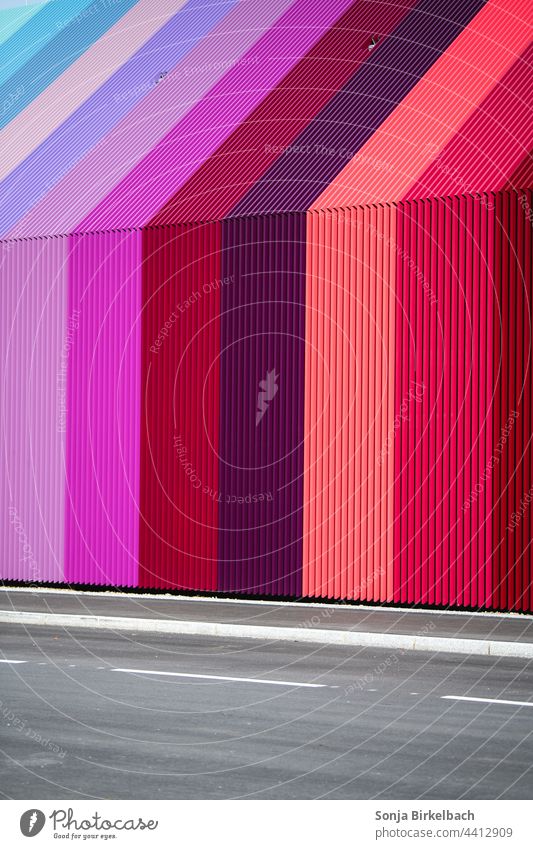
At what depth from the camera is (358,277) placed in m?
18.2

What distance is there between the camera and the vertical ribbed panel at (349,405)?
→ 17922mm

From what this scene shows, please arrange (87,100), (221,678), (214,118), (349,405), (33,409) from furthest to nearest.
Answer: (87,100) < (214,118) < (33,409) < (349,405) < (221,678)

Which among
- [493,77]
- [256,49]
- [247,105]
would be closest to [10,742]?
[493,77]

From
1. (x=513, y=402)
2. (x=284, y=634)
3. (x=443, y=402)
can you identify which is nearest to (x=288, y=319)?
(x=443, y=402)

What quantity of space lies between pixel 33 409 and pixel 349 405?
19.2 ft

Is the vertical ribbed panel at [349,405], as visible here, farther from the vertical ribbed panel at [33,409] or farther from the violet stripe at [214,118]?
the vertical ribbed panel at [33,409]

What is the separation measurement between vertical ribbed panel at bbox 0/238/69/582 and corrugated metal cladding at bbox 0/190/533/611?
0.04 metres

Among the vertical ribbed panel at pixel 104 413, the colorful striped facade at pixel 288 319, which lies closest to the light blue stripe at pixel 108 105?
the colorful striped facade at pixel 288 319

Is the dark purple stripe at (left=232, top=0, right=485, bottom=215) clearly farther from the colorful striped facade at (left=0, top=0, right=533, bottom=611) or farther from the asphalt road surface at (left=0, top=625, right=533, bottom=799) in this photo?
the asphalt road surface at (left=0, top=625, right=533, bottom=799)

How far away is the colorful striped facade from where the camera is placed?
17.2 m

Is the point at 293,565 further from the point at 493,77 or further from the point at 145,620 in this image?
the point at 493,77

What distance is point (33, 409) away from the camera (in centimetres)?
2169

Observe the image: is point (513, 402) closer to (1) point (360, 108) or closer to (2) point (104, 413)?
(1) point (360, 108)

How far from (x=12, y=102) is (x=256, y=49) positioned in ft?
19.2
